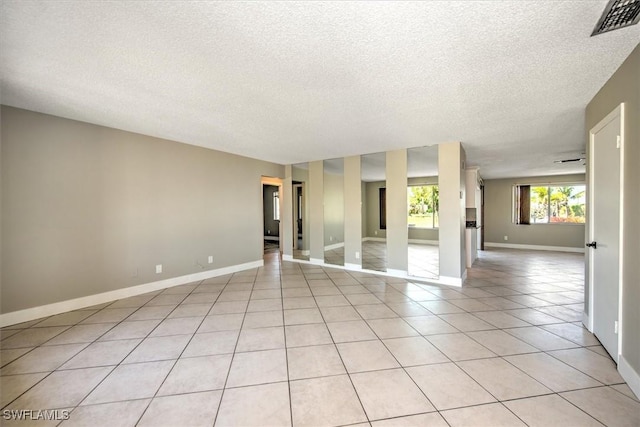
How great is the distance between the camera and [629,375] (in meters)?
1.82

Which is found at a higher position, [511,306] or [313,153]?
[313,153]

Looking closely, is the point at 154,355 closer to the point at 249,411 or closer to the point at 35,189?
the point at 249,411

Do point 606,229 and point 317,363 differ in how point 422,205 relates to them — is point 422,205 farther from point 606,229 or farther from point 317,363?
point 317,363

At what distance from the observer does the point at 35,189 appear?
297 centimetres

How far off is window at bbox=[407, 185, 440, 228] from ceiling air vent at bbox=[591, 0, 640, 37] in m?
3.27

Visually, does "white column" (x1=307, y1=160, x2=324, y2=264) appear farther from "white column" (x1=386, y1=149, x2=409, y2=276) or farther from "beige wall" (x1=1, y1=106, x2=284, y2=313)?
"beige wall" (x1=1, y1=106, x2=284, y2=313)

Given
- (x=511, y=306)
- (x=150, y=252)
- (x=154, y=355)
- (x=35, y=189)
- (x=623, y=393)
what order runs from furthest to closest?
(x=150, y=252) < (x=511, y=306) < (x=35, y=189) < (x=154, y=355) < (x=623, y=393)

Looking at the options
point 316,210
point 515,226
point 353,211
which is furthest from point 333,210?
point 515,226

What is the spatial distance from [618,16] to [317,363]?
10.1ft

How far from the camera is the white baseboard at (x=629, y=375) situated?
1724mm

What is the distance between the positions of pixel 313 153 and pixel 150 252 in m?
3.33

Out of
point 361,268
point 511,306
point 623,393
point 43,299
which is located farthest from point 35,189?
point 511,306

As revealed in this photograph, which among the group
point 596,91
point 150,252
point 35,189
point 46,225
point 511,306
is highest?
point 596,91

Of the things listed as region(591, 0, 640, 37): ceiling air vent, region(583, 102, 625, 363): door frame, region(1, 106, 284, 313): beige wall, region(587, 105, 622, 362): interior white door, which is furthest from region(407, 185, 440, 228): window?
region(1, 106, 284, 313): beige wall
